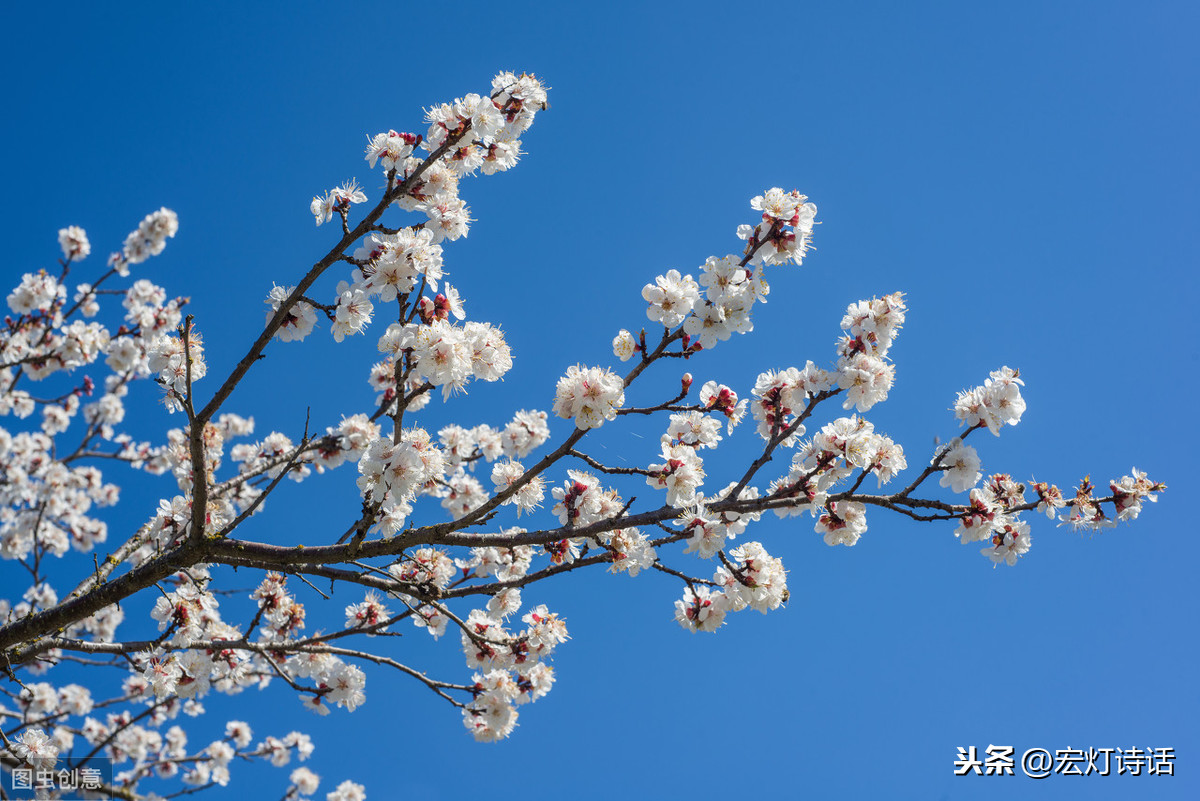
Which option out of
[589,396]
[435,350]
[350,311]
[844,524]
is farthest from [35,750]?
[844,524]

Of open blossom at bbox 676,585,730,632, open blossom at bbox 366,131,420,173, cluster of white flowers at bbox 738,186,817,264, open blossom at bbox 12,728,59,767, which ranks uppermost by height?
open blossom at bbox 366,131,420,173

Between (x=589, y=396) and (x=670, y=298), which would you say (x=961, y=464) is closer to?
(x=670, y=298)

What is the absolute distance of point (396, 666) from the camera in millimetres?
4254

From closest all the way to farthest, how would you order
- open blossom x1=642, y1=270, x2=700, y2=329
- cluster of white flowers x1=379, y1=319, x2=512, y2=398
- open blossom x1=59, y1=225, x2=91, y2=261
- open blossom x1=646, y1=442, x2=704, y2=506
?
cluster of white flowers x1=379, y1=319, x2=512, y2=398
open blossom x1=642, y1=270, x2=700, y2=329
open blossom x1=646, y1=442, x2=704, y2=506
open blossom x1=59, y1=225, x2=91, y2=261

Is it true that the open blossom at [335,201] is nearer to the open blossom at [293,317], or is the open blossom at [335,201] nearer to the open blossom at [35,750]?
the open blossom at [293,317]

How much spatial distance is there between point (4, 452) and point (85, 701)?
329cm

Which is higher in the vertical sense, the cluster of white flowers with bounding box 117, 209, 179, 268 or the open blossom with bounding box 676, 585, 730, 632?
the cluster of white flowers with bounding box 117, 209, 179, 268

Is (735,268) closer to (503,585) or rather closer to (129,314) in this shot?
(503,585)

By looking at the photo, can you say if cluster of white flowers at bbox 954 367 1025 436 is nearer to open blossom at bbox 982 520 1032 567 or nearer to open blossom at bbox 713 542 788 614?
open blossom at bbox 982 520 1032 567

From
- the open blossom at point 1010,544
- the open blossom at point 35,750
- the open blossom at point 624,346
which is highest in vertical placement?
the open blossom at point 624,346

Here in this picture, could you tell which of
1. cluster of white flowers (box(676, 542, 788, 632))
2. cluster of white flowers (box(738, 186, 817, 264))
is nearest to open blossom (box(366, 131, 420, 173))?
cluster of white flowers (box(738, 186, 817, 264))

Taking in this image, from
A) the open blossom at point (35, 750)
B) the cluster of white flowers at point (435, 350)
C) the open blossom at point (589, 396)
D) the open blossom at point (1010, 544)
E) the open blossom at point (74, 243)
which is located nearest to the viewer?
the cluster of white flowers at point (435, 350)

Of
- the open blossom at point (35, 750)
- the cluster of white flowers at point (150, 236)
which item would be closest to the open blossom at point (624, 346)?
the open blossom at point (35, 750)

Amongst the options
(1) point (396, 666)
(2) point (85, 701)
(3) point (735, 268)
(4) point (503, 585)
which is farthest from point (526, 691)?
(2) point (85, 701)
